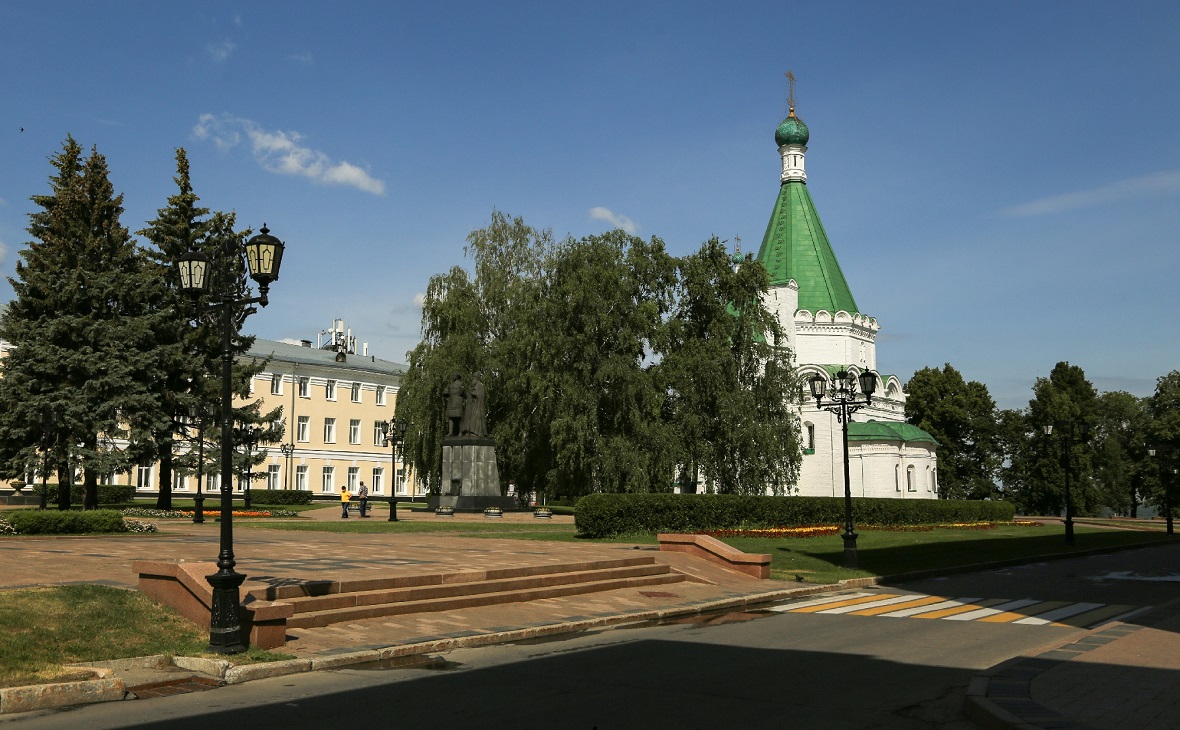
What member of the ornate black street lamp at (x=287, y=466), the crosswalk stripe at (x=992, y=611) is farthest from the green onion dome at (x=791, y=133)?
the crosswalk stripe at (x=992, y=611)

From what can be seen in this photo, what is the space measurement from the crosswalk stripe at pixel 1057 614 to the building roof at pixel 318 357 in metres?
61.0

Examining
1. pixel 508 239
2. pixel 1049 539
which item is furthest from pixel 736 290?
pixel 1049 539

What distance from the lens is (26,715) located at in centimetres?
842

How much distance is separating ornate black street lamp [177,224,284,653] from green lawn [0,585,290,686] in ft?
1.02

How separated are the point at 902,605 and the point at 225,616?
1144 centimetres

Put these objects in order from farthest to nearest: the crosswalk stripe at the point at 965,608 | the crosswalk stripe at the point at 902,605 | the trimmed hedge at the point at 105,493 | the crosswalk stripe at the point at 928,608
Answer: the trimmed hedge at the point at 105,493 → the crosswalk stripe at the point at 902,605 → the crosswalk stripe at the point at 928,608 → the crosswalk stripe at the point at 965,608

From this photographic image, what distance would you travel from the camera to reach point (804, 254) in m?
78.6

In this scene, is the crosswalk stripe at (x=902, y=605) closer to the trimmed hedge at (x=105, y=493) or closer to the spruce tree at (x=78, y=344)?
the spruce tree at (x=78, y=344)

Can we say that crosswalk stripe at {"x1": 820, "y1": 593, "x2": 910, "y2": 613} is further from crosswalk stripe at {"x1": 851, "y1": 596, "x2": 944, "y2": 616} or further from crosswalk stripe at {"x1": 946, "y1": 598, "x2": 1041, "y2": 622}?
crosswalk stripe at {"x1": 946, "y1": 598, "x2": 1041, "y2": 622}

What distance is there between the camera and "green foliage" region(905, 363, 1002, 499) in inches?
3351

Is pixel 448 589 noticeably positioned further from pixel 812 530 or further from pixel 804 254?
pixel 804 254

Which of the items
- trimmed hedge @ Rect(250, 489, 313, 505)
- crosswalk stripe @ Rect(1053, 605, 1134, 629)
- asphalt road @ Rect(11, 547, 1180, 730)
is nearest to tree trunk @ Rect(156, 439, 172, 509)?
trimmed hedge @ Rect(250, 489, 313, 505)

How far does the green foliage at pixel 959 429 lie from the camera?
8512 cm

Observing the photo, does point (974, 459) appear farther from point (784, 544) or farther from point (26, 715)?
point (26, 715)
